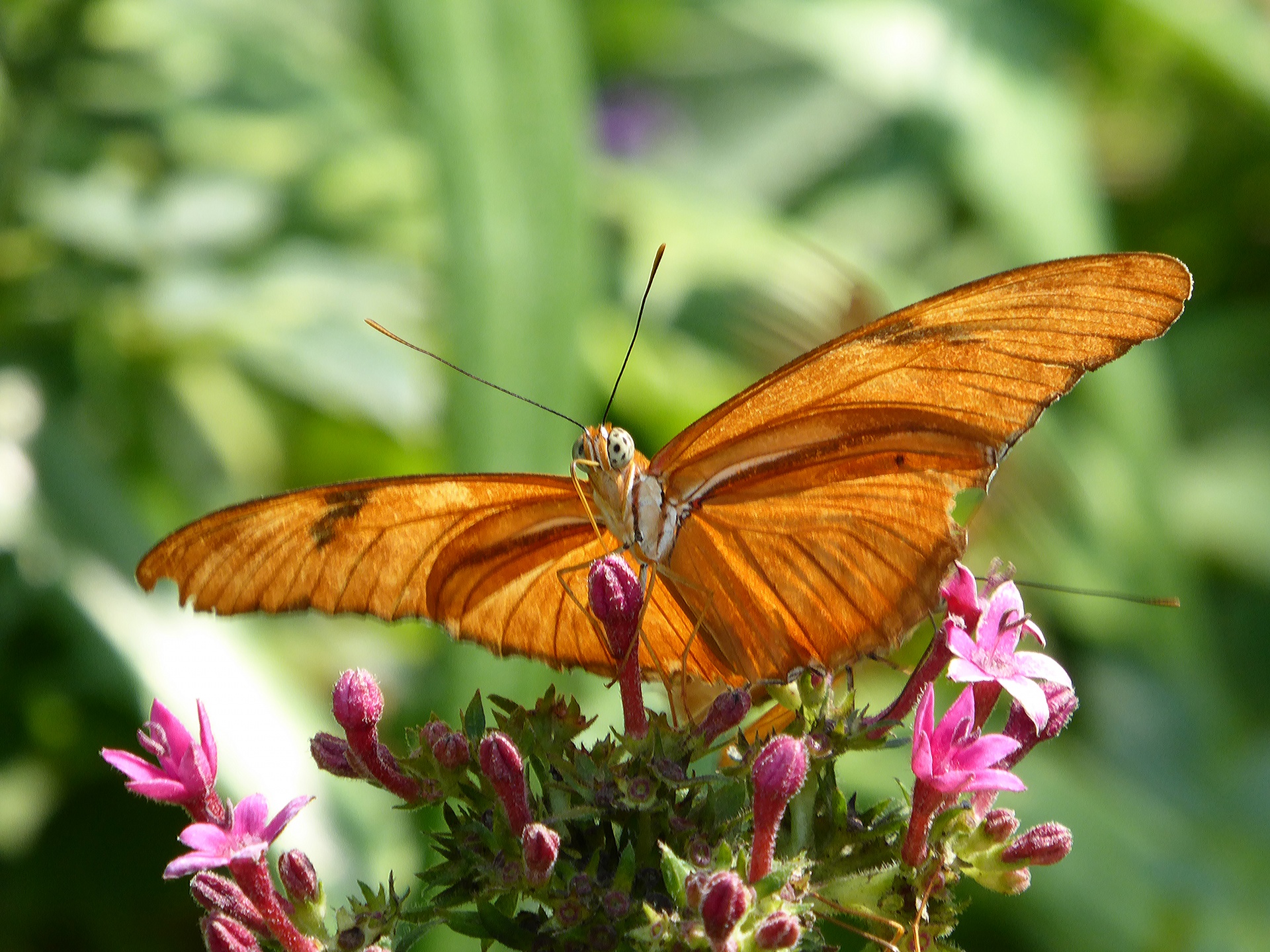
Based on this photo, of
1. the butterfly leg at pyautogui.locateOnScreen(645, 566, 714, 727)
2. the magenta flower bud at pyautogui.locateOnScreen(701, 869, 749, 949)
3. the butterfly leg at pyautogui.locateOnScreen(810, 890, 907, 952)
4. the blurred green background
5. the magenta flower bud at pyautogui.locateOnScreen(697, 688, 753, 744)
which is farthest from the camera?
the blurred green background

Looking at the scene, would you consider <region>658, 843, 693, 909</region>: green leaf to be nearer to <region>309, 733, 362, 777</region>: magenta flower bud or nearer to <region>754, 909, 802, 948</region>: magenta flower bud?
<region>754, 909, 802, 948</region>: magenta flower bud

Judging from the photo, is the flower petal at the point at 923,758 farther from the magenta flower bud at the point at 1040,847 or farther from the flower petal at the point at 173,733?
the flower petal at the point at 173,733

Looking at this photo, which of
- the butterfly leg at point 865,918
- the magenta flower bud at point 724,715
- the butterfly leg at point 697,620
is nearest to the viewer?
the butterfly leg at point 865,918

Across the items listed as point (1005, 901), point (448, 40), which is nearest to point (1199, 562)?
point (1005, 901)

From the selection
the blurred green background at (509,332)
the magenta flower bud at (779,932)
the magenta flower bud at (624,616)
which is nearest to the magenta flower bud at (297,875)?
the magenta flower bud at (624,616)

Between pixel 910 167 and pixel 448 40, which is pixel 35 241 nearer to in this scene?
pixel 448 40

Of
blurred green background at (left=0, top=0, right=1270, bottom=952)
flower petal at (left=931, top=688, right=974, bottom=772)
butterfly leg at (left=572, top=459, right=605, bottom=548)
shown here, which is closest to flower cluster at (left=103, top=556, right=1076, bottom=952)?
flower petal at (left=931, top=688, right=974, bottom=772)
